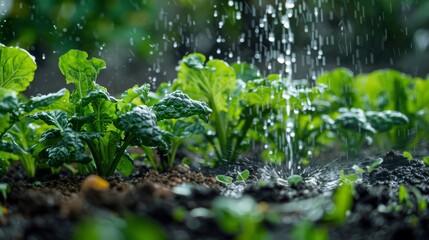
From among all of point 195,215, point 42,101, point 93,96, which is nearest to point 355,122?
point 93,96

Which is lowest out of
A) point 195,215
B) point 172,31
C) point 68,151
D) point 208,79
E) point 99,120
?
point 195,215

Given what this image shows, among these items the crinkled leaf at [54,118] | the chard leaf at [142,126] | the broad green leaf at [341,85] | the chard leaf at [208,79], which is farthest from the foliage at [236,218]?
the broad green leaf at [341,85]

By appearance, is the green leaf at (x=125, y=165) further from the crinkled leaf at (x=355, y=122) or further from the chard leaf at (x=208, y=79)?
the crinkled leaf at (x=355, y=122)

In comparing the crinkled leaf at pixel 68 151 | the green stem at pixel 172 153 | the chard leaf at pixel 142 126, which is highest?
the chard leaf at pixel 142 126

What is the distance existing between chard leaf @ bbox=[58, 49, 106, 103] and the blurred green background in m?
0.99

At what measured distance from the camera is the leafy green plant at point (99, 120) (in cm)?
158

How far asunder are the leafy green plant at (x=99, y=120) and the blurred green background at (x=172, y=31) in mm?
1027

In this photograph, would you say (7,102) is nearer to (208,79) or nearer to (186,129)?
(186,129)

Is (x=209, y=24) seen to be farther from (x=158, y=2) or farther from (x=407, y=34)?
(x=407, y=34)

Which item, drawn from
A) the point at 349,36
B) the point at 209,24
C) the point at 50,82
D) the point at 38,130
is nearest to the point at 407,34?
the point at 349,36

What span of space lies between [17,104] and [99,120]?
36 cm

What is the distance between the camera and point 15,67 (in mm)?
1744

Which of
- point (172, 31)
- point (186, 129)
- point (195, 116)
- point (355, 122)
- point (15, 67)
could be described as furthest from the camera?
point (172, 31)

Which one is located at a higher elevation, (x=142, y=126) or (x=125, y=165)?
(x=142, y=126)
